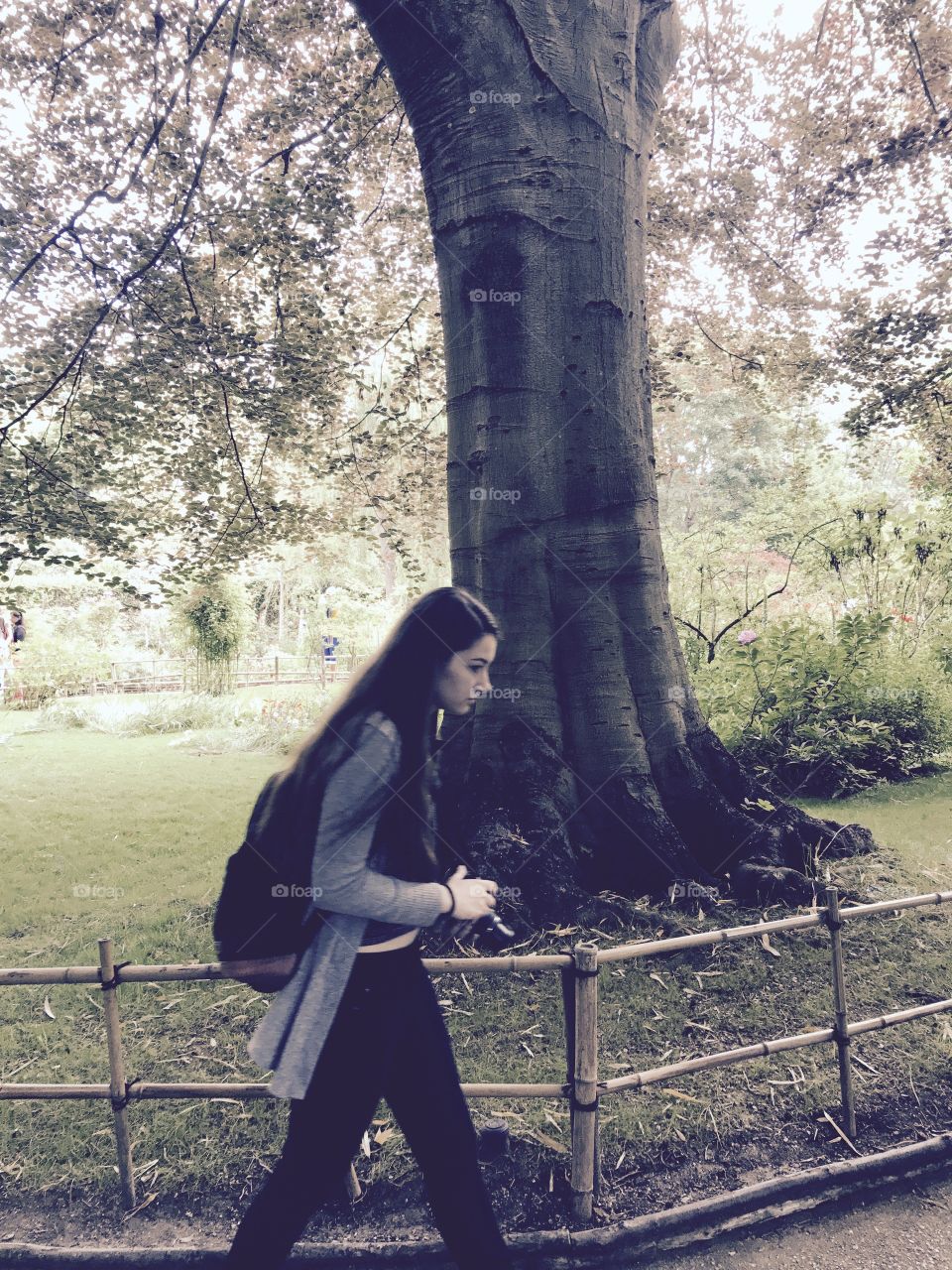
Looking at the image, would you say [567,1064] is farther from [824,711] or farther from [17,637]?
[17,637]

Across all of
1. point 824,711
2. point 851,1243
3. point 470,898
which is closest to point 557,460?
point 470,898

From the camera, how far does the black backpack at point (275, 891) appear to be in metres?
1.58

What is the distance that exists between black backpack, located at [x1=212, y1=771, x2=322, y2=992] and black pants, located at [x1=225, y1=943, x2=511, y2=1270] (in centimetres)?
16

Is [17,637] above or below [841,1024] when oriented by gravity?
above

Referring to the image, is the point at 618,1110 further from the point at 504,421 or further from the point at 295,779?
the point at 504,421

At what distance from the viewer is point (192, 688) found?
16.8m

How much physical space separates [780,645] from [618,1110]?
215 inches

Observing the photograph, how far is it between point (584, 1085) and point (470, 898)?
1.07 metres

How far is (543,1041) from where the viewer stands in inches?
125

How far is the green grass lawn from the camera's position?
2641 millimetres

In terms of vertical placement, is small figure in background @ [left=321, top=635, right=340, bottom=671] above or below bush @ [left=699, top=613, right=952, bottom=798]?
above

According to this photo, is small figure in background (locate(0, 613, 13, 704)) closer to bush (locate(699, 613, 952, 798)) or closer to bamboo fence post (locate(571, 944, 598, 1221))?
bush (locate(699, 613, 952, 798))

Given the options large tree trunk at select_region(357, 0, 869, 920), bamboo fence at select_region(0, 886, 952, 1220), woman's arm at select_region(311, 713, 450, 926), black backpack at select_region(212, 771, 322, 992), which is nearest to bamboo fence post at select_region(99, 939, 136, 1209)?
bamboo fence at select_region(0, 886, 952, 1220)

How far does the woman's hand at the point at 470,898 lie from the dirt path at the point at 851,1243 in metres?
1.36
